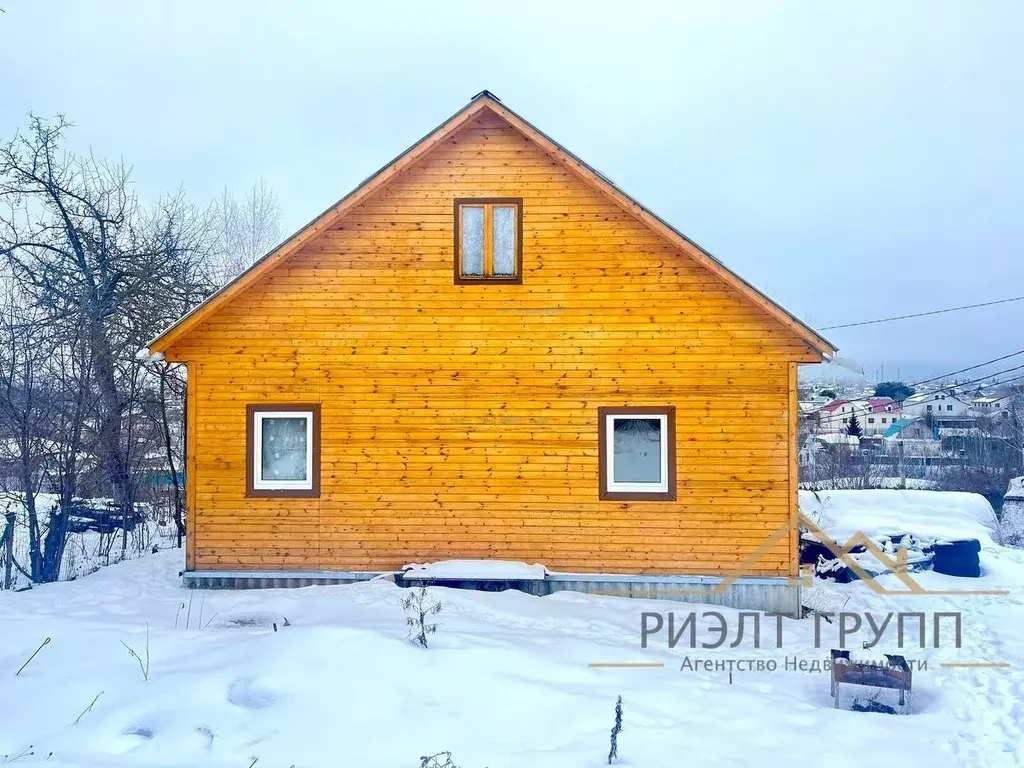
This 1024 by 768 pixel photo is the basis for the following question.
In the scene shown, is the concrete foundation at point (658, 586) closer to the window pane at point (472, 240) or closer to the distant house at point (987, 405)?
the window pane at point (472, 240)

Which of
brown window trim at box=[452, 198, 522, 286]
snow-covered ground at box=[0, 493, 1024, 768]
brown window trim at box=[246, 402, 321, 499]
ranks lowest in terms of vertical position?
snow-covered ground at box=[0, 493, 1024, 768]

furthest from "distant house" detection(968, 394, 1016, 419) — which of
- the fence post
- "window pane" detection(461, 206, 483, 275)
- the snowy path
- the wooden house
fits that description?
the fence post

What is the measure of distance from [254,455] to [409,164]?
4.63 metres

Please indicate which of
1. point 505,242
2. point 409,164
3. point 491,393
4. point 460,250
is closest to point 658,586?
point 491,393

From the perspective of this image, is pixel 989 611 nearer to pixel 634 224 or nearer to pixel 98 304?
pixel 634 224

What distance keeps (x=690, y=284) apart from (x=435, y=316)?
11.7 ft

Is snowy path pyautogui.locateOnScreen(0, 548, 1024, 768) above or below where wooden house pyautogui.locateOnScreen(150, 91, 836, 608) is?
below

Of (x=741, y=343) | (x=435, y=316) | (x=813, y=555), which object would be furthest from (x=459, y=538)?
(x=813, y=555)

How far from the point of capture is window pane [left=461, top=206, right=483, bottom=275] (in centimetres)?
988

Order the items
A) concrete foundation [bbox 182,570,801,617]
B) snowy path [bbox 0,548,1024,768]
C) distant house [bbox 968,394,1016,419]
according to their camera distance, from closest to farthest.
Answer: snowy path [bbox 0,548,1024,768] → concrete foundation [bbox 182,570,801,617] → distant house [bbox 968,394,1016,419]

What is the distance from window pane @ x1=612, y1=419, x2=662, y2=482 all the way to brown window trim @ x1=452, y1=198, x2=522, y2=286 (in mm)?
2496

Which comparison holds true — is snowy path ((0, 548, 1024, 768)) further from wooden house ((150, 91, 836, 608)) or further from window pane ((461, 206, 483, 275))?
window pane ((461, 206, 483, 275))

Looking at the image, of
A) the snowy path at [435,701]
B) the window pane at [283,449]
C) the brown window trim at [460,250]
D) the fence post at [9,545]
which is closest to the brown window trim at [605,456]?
the snowy path at [435,701]

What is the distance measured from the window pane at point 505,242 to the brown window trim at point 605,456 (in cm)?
241
